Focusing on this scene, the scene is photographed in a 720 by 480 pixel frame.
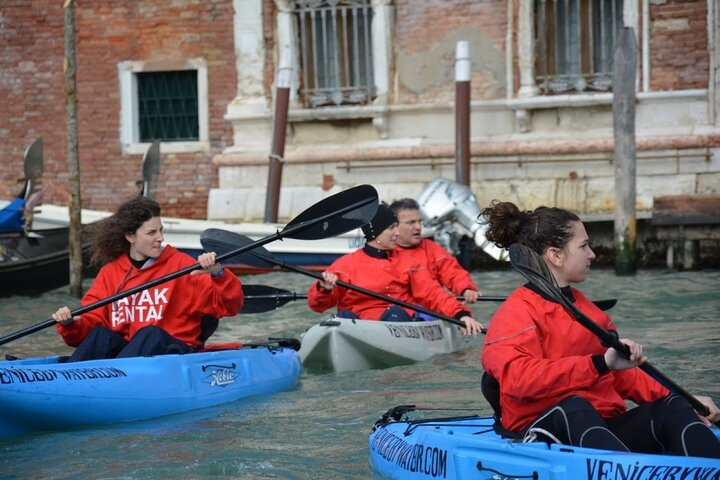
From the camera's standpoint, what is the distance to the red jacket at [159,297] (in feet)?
21.9

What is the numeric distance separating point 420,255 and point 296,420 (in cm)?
232

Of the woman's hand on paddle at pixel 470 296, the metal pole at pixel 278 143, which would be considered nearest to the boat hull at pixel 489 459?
the woman's hand on paddle at pixel 470 296

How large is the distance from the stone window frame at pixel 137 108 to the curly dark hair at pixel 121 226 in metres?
8.96

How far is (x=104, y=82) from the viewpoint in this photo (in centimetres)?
1608

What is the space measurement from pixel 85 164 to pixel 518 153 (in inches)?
220

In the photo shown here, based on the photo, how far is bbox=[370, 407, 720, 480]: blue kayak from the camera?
12.5 feet

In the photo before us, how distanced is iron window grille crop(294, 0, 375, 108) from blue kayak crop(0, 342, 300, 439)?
8.24m

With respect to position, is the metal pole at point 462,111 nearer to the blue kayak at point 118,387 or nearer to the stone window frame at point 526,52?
the stone window frame at point 526,52

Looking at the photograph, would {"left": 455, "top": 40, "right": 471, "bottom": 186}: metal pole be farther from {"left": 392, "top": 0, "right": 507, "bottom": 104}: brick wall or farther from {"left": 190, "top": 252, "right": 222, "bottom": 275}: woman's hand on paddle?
{"left": 190, "top": 252, "right": 222, "bottom": 275}: woman's hand on paddle

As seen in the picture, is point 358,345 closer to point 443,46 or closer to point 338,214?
point 338,214

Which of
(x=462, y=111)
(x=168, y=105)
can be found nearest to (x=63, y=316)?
(x=462, y=111)

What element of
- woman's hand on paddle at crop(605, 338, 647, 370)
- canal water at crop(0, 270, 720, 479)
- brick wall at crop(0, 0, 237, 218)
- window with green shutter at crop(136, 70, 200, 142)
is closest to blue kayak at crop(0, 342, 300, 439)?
canal water at crop(0, 270, 720, 479)

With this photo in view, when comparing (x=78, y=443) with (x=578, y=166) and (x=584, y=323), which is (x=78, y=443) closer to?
(x=584, y=323)

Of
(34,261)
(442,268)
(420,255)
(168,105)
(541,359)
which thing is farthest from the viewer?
(168,105)
